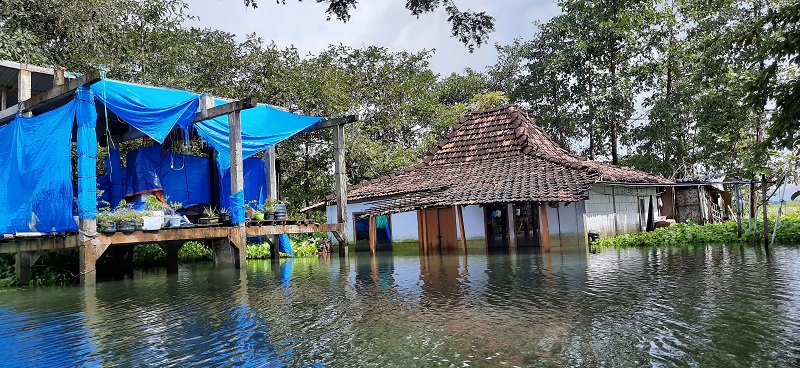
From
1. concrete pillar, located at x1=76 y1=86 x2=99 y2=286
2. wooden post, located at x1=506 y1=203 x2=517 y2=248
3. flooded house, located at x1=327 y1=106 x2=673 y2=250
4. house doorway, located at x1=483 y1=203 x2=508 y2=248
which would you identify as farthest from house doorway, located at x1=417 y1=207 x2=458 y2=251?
concrete pillar, located at x1=76 y1=86 x2=99 y2=286

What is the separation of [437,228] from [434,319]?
14.1 m

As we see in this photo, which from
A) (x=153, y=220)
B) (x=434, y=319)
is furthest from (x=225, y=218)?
(x=434, y=319)

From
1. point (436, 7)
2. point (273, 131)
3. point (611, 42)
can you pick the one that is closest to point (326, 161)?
point (273, 131)

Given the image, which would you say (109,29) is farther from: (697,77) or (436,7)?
(697,77)

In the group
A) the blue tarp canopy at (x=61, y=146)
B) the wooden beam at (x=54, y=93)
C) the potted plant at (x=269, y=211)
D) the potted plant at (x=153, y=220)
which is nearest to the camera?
the wooden beam at (x=54, y=93)

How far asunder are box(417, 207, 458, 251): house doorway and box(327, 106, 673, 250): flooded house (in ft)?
0.12

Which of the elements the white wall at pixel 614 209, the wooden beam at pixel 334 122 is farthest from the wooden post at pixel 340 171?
the white wall at pixel 614 209

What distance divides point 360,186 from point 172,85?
8.49m

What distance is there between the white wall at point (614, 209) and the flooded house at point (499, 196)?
4cm

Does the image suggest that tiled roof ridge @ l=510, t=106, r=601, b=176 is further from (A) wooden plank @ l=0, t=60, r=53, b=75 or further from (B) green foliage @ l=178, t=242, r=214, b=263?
(A) wooden plank @ l=0, t=60, r=53, b=75

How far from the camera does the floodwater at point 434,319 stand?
231 inches

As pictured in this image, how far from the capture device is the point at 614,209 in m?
22.8

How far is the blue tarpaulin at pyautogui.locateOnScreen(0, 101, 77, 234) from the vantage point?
42.2 ft

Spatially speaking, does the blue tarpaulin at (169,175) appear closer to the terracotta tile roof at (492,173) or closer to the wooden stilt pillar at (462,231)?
the terracotta tile roof at (492,173)
